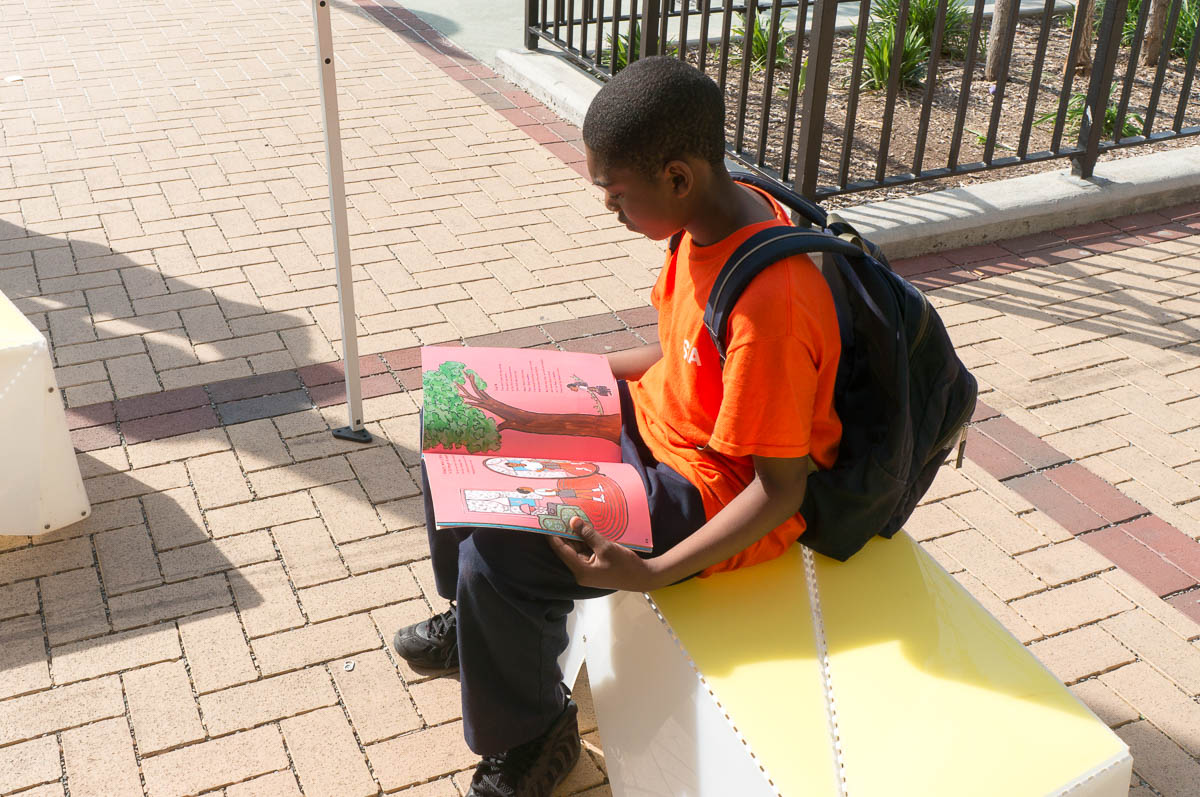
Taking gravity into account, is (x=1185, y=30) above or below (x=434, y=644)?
above

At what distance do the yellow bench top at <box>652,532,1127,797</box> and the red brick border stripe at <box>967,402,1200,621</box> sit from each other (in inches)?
52.6

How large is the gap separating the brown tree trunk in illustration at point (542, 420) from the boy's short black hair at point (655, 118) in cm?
62

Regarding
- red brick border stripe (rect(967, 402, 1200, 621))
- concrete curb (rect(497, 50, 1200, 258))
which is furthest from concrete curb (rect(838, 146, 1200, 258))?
red brick border stripe (rect(967, 402, 1200, 621))

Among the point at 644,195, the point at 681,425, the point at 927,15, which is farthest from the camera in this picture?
the point at 927,15

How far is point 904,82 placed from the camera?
→ 711 centimetres

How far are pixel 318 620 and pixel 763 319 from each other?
1.66m

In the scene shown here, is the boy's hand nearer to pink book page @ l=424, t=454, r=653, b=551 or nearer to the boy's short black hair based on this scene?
pink book page @ l=424, t=454, r=653, b=551

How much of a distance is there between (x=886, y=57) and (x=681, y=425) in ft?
17.5

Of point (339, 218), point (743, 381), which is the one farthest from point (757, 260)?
point (339, 218)

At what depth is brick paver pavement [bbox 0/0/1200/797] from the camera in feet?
8.77

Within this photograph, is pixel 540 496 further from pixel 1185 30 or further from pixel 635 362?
pixel 1185 30

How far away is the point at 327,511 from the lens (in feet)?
10.9

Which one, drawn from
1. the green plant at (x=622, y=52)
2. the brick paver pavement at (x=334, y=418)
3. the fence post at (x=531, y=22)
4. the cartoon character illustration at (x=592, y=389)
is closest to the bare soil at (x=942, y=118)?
the green plant at (x=622, y=52)

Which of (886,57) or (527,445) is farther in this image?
(886,57)
